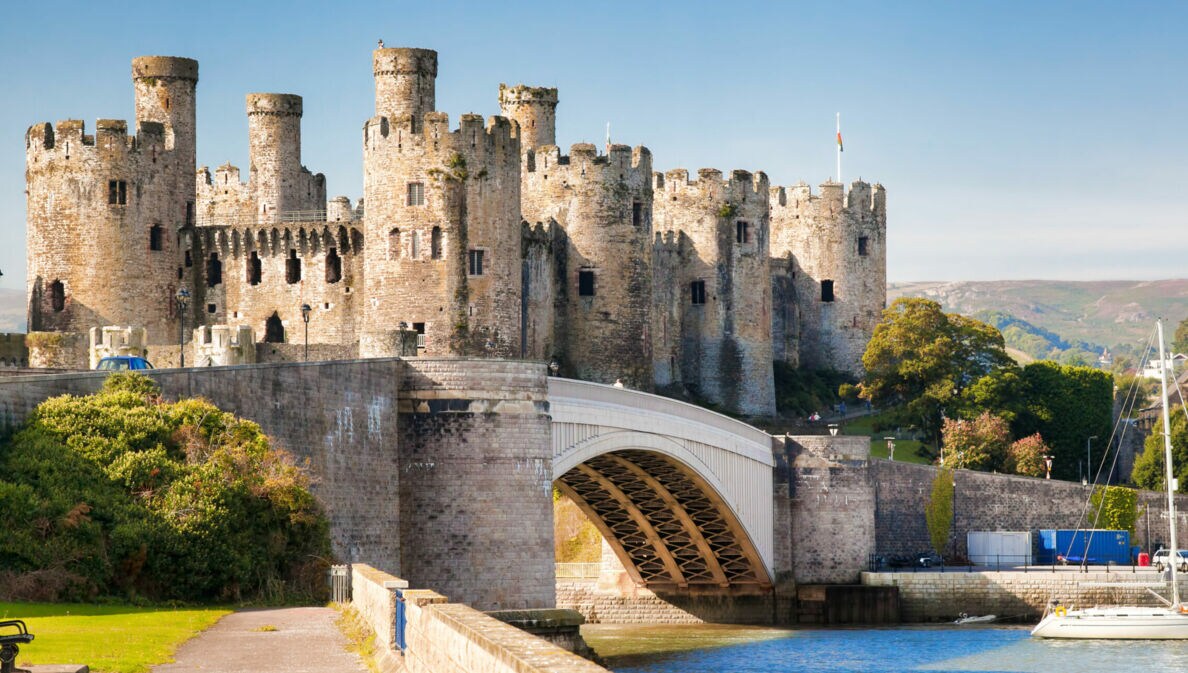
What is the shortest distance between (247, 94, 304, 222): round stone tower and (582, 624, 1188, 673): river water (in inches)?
839

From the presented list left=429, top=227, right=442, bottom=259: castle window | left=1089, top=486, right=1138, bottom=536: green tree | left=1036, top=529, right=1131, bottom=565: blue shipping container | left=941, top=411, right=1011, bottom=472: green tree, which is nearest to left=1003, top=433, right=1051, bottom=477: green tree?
left=941, top=411, right=1011, bottom=472: green tree

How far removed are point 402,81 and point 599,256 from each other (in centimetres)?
884

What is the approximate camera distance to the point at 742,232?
260ft

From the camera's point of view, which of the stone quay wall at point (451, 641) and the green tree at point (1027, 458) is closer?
the stone quay wall at point (451, 641)

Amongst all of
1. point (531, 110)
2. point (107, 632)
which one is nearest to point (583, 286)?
point (531, 110)

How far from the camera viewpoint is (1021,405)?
80312 millimetres

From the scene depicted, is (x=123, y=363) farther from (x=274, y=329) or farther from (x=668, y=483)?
(x=274, y=329)

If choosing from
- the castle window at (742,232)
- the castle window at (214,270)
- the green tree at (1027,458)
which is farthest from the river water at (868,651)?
the castle window at (742,232)

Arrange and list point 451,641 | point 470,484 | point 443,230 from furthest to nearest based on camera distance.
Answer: point 443,230, point 470,484, point 451,641

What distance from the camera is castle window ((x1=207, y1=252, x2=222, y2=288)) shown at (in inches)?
2594

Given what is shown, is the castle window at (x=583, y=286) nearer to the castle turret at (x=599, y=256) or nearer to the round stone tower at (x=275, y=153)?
the castle turret at (x=599, y=256)

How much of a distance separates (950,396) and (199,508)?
5232cm

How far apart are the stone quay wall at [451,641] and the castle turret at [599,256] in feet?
156

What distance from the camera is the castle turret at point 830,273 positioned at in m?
88.7
